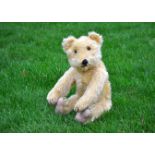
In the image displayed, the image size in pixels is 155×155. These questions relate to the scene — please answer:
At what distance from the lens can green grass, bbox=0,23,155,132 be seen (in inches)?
196

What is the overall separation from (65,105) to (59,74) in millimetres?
1250

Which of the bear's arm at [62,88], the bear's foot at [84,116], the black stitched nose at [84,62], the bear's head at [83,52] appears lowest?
the bear's foot at [84,116]

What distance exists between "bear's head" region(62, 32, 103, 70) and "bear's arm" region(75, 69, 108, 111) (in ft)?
0.42

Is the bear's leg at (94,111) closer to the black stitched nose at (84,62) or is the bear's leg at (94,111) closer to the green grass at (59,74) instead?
the green grass at (59,74)

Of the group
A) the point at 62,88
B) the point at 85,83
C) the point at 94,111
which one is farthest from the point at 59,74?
the point at 94,111

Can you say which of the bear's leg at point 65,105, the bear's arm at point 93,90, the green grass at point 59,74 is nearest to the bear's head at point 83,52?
the bear's arm at point 93,90

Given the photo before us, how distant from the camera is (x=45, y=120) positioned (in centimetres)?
507

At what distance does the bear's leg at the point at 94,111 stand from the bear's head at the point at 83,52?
0.43 meters

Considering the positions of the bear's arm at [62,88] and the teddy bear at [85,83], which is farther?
the bear's arm at [62,88]

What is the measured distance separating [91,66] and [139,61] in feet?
6.63

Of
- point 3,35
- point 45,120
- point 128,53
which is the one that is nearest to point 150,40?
point 128,53

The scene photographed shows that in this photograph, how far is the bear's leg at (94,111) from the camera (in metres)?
4.89

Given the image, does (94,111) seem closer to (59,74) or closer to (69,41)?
(69,41)

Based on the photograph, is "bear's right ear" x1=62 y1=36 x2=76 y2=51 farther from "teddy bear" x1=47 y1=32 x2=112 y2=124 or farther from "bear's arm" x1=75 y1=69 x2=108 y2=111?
"bear's arm" x1=75 y1=69 x2=108 y2=111
